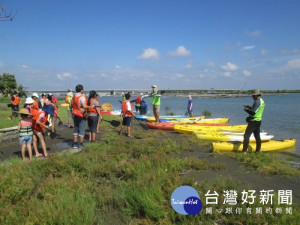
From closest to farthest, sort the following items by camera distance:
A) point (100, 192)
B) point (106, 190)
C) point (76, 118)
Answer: point (100, 192) < point (106, 190) < point (76, 118)

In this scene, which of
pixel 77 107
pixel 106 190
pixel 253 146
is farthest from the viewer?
pixel 253 146

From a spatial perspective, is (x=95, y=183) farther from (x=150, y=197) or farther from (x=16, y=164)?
(x=16, y=164)

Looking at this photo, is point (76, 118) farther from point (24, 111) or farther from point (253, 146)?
point (253, 146)

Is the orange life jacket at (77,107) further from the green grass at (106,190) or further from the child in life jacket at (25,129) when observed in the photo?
the green grass at (106,190)

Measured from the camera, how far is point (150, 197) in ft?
10.4

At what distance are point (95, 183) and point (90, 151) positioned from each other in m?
2.18

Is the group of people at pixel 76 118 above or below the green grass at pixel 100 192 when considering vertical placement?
above

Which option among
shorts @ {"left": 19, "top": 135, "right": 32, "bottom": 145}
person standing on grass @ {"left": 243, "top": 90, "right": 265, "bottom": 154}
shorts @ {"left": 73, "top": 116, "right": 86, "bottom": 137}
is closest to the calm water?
person standing on grass @ {"left": 243, "top": 90, "right": 265, "bottom": 154}

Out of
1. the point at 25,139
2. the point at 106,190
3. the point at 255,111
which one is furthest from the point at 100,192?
the point at 255,111

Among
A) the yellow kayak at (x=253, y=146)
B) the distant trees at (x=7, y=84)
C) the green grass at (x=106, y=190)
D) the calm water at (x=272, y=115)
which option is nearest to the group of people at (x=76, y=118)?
the yellow kayak at (x=253, y=146)

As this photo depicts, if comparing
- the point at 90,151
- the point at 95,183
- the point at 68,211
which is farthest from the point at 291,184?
the point at 90,151

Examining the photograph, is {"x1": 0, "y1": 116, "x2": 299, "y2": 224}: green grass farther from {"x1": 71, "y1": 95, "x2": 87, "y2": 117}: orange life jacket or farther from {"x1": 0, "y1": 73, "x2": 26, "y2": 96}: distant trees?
{"x1": 0, "y1": 73, "x2": 26, "y2": 96}: distant trees

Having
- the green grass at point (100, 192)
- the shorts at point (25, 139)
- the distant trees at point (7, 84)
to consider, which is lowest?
the green grass at point (100, 192)

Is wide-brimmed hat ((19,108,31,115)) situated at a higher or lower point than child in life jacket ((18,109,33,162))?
higher
